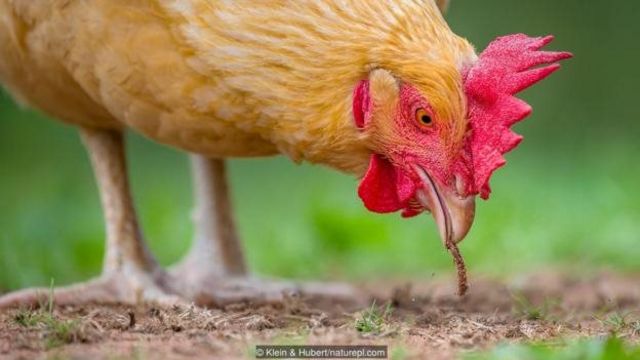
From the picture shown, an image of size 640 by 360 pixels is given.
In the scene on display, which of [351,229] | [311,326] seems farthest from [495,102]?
[351,229]

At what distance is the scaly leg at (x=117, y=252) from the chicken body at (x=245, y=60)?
861mm

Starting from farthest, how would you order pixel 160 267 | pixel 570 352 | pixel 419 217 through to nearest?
pixel 419 217
pixel 160 267
pixel 570 352

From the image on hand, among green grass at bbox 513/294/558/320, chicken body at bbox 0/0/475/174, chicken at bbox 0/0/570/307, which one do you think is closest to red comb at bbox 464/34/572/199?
chicken at bbox 0/0/570/307

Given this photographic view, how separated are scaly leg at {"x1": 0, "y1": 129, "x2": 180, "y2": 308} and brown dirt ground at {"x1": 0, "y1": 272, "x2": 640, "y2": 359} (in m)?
0.18

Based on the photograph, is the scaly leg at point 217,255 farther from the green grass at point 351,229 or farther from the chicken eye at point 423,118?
the chicken eye at point 423,118

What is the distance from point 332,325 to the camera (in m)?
4.43

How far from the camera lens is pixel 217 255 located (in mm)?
6055

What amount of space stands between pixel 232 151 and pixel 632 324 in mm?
1517

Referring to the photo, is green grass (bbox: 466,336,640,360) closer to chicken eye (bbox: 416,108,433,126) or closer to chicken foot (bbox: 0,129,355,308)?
chicken eye (bbox: 416,108,433,126)

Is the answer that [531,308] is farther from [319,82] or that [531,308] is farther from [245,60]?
[245,60]


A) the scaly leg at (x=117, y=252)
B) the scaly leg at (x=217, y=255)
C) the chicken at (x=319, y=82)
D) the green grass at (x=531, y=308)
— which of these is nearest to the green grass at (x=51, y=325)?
the scaly leg at (x=117, y=252)

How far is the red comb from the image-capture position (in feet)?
13.8

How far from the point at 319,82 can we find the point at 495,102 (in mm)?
585

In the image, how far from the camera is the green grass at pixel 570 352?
3490 millimetres
